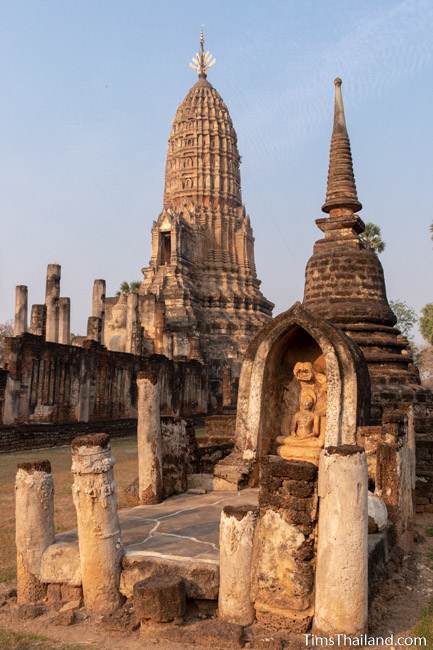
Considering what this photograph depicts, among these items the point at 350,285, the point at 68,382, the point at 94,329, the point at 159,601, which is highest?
the point at 94,329

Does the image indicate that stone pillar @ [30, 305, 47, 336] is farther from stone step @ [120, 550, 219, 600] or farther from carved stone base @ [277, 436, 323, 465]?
stone step @ [120, 550, 219, 600]

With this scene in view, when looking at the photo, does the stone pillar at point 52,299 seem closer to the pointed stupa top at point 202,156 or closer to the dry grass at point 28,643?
the dry grass at point 28,643

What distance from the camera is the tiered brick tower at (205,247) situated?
126 feet

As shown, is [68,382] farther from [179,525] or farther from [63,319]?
[179,525]

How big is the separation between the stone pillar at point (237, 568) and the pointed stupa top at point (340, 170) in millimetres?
11826

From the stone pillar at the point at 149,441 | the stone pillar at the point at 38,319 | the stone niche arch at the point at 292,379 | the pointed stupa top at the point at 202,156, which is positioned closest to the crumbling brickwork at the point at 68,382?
the stone pillar at the point at 38,319

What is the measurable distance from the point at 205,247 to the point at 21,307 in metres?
23.5

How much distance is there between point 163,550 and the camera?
5625 mm

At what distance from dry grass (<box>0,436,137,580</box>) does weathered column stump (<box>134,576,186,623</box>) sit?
106cm

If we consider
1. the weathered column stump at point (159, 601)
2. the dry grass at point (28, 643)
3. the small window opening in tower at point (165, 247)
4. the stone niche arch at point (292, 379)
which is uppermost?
the small window opening in tower at point (165, 247)

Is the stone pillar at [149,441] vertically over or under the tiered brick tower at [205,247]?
under

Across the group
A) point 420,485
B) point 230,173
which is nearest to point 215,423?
point 420,485

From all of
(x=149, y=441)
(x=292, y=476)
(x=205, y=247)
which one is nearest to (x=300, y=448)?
(x=149, y=441)

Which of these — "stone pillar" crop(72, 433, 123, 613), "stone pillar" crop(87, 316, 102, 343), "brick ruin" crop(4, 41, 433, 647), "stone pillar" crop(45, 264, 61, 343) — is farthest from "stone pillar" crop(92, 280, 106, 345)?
"stone pillar" crop(72, 433, 123, 613)
